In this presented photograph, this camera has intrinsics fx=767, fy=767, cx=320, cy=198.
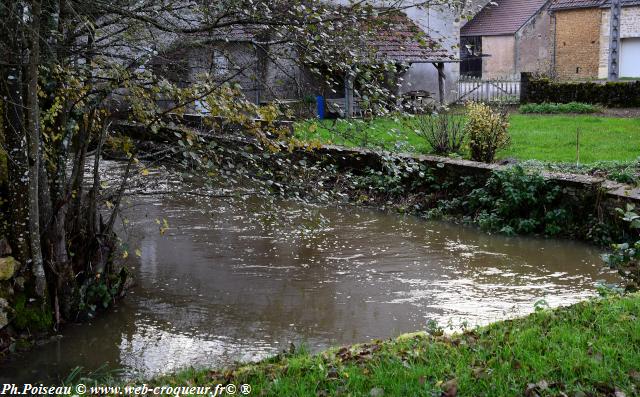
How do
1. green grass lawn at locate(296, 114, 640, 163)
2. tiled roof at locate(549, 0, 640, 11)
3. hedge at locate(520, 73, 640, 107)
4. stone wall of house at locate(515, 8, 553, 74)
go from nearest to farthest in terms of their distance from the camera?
green grass lawn at locate(296, 114, 640, 163) < hedge at locate(520, 73, 640, 107) < tiled roof at locate(549, 0, 640, 11) < stone wall of house at locate(515, 8, 553, 74)

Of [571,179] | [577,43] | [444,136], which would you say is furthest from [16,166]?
[577,43]

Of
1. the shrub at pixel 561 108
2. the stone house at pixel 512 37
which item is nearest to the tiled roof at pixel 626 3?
the stone house at pixel 512 37

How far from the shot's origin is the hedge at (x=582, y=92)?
2306cm

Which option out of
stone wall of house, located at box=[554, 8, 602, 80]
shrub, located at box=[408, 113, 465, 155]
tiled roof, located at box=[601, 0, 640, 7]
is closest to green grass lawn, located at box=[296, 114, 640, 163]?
shrub, located at box=[408, 113, 465, 155]

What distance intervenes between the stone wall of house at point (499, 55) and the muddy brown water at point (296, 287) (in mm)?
32885

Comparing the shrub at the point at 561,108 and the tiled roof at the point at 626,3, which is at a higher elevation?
the tiled roof at the point at 626,3

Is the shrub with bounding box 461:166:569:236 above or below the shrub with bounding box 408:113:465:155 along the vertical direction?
below

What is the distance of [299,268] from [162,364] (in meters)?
3.20

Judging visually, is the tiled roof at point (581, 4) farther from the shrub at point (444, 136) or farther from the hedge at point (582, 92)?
the shrub at point (444, 136)

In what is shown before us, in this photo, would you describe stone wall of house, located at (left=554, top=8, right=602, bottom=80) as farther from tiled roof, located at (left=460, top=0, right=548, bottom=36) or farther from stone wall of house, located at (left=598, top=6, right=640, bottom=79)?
tiled roof, located at (left=460, top=0, right=548, bottom=36)

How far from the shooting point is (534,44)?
139ft

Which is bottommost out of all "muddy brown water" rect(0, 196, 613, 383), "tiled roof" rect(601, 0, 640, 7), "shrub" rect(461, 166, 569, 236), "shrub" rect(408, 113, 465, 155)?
"muddy brown water" rect(0, 196, 613, 383)

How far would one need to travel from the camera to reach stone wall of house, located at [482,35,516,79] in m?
42.8

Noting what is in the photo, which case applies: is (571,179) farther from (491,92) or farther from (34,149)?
(491,92)
